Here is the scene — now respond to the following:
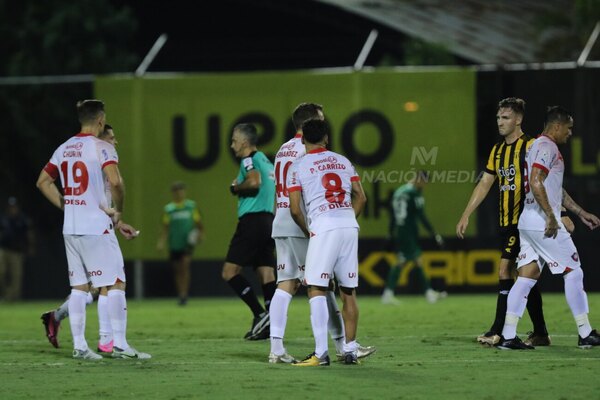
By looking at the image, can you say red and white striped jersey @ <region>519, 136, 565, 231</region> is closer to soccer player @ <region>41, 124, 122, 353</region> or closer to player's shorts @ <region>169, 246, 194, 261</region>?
soccer player @ <region>41, 124, 122, 353</region>

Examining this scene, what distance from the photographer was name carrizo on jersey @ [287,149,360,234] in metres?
10.8

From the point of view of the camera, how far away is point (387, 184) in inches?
855

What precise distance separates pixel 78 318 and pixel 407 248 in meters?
9.45

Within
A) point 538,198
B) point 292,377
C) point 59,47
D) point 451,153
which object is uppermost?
point 59,47

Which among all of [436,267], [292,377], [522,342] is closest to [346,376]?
[292,377]

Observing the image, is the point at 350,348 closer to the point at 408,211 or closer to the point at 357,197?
the point at 357,197

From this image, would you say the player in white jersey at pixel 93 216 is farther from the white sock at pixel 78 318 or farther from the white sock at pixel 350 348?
the white sock at pixel 350 348

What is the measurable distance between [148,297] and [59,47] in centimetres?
643

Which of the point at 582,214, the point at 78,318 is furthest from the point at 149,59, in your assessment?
the point at 582,214

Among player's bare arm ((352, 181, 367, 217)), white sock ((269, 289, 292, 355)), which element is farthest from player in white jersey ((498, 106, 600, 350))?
white sock ((269, 289, 292, 355))

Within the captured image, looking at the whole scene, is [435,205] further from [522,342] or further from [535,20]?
[522,342]

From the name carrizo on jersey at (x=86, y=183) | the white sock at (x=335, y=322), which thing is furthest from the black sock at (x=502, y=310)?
the name carrizo on jersey at (x=86, y=183)

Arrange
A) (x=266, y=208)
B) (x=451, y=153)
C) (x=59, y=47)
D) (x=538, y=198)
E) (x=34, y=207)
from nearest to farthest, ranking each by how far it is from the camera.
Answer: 1. (x=538, y=198)
2. (x=266, y=208)
3. (x=451, y=153)
4. (x=34, y=207)
5. (x=59, y=47)

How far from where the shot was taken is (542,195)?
11.7 m
